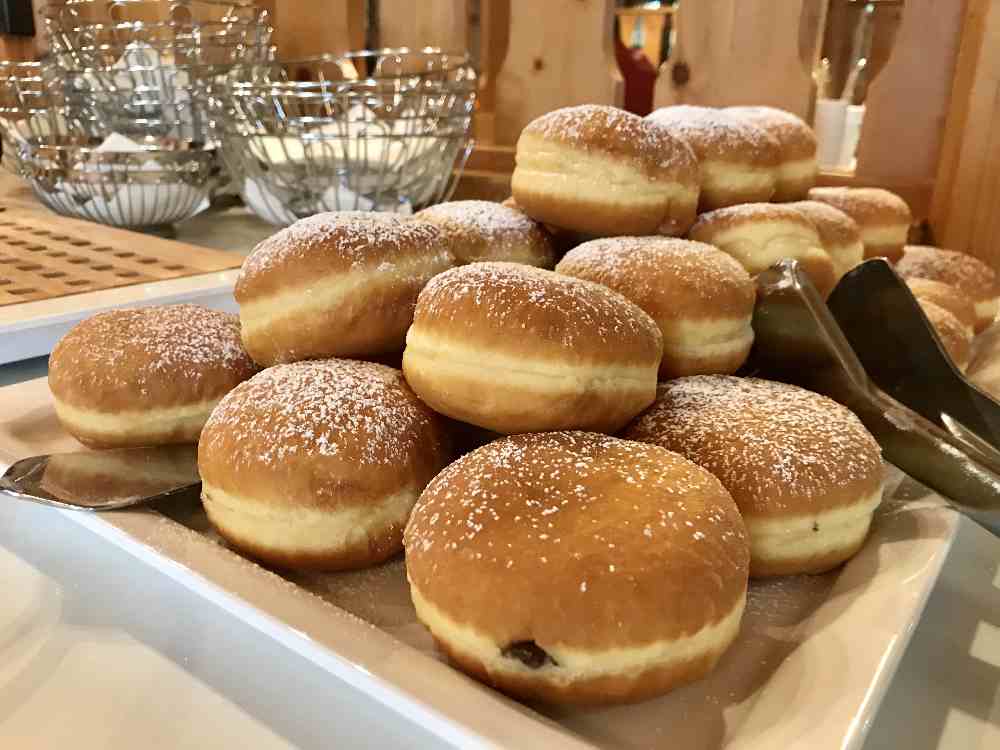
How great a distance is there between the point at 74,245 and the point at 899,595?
1.43m

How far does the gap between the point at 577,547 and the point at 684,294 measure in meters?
0.37

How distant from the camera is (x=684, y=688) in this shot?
1.70 ft

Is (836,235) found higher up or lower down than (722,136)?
lower down

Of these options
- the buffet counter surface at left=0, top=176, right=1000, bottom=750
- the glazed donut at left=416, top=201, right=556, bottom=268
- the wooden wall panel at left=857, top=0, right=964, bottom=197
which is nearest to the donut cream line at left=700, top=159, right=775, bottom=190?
the glazed donut at left=416, top=201, right=556, bottom=268

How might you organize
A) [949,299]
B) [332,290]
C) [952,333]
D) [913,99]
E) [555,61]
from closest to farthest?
[332,290] < [952,333] < [949,299] < [913,99] < [555,61]

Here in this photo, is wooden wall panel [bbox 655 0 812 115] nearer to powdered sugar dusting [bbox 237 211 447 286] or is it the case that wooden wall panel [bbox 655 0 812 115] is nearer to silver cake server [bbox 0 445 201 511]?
powdered sugar dusting [bbox 237 211 447 286]

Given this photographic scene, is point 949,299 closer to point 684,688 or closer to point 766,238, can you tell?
point 766,238

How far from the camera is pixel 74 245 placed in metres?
1.45

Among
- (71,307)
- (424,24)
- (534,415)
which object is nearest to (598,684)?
(534,415)

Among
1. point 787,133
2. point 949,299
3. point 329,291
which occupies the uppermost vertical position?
point 787,133

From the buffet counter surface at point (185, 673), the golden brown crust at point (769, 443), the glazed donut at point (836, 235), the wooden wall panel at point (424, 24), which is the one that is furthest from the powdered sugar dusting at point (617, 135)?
the wooden wall panel at point (424, 24)

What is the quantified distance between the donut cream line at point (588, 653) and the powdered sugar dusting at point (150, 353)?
40cm

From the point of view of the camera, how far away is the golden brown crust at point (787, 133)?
119cm

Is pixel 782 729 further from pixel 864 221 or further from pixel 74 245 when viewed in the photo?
pixel 74 245
